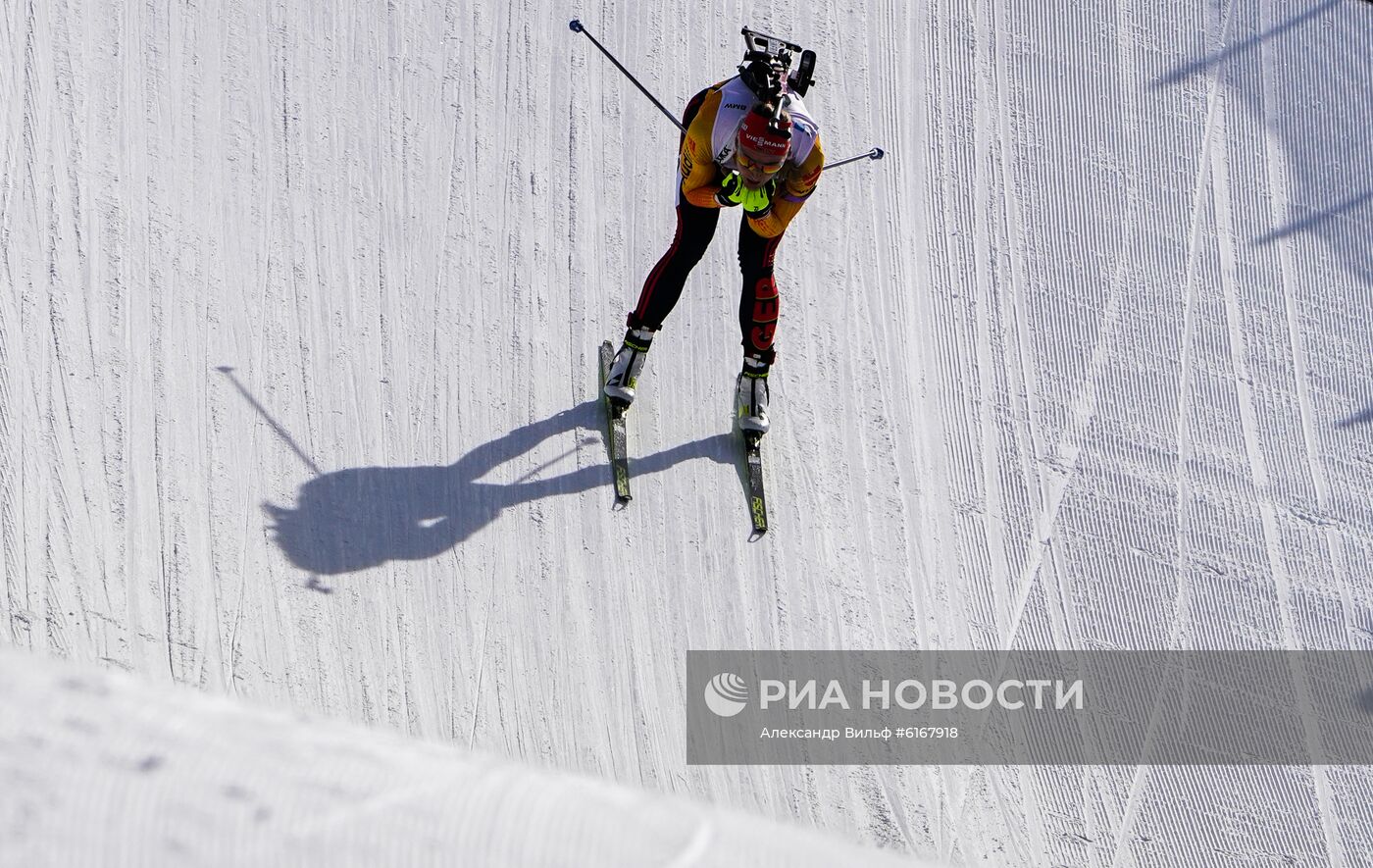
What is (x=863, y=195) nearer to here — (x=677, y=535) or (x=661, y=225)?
(x=661, y=225)

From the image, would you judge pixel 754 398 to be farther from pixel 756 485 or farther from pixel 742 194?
pixel 742 194

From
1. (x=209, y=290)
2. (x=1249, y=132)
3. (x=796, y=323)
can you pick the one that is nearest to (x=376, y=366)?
(x=209, y=290)

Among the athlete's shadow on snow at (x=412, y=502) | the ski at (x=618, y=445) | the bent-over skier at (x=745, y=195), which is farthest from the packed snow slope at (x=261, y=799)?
the ski at (x=618, y=445)

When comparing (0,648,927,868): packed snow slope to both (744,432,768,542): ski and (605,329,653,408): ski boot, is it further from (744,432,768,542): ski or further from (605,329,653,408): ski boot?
(605,329,653,408): ski boot

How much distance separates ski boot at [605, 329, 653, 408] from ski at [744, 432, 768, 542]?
0.54m

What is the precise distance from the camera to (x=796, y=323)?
6223mm

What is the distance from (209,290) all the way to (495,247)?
1.26 m

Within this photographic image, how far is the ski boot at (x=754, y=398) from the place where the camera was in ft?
18.4

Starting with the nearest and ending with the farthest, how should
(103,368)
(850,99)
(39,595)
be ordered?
(39,595)
(103,368)
(850,99)

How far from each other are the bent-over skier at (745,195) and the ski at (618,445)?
6 centimetres

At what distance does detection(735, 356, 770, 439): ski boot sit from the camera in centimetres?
559

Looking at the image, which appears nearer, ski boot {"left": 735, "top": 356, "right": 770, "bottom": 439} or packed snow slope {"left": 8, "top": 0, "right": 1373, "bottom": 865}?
packed snow slope {"left": 8, "top": 0, "right": 1373, "bottom": 865}

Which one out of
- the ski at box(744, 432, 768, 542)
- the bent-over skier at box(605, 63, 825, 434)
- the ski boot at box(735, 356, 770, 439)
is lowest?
the ski at box(744, 432, 768, 542)

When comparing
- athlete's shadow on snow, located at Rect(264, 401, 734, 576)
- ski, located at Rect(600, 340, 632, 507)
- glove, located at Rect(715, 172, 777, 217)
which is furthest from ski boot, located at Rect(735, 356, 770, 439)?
glove, located at Rect(715, 172, 777, 217)
